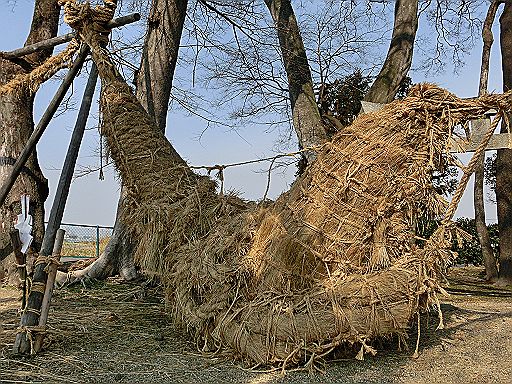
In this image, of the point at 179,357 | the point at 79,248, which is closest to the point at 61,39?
the point at 179,357

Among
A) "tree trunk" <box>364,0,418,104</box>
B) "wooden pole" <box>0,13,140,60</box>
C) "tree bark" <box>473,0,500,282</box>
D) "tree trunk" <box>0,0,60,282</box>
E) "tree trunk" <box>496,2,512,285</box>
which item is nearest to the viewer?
"wooden pole" <box>0,13,140,60</box>

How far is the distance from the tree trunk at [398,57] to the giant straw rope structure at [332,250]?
328 cm

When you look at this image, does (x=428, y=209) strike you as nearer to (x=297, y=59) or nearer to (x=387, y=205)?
(x=387, y=205)

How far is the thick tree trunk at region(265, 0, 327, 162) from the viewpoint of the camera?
787 centimetres

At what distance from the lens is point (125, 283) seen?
23.3 feet

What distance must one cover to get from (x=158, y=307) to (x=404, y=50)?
467 cm

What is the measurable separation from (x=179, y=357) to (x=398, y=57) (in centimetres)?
530

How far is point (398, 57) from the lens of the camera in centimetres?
771

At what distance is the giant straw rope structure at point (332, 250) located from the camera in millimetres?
3574

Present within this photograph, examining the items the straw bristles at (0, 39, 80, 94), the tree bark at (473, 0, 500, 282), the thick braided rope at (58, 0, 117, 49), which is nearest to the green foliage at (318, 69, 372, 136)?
the tree bark at (473, 0, 500, 282)

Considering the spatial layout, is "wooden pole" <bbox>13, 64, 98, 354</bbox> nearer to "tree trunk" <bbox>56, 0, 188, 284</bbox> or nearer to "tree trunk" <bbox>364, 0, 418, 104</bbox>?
"tree trunk" <bbox>56, 0, 188, 284</bbox>

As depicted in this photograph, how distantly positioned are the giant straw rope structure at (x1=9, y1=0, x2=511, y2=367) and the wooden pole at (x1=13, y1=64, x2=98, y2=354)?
73 centimetres

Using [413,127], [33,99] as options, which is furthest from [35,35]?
[413,127]

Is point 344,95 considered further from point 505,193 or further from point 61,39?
point 61,39
